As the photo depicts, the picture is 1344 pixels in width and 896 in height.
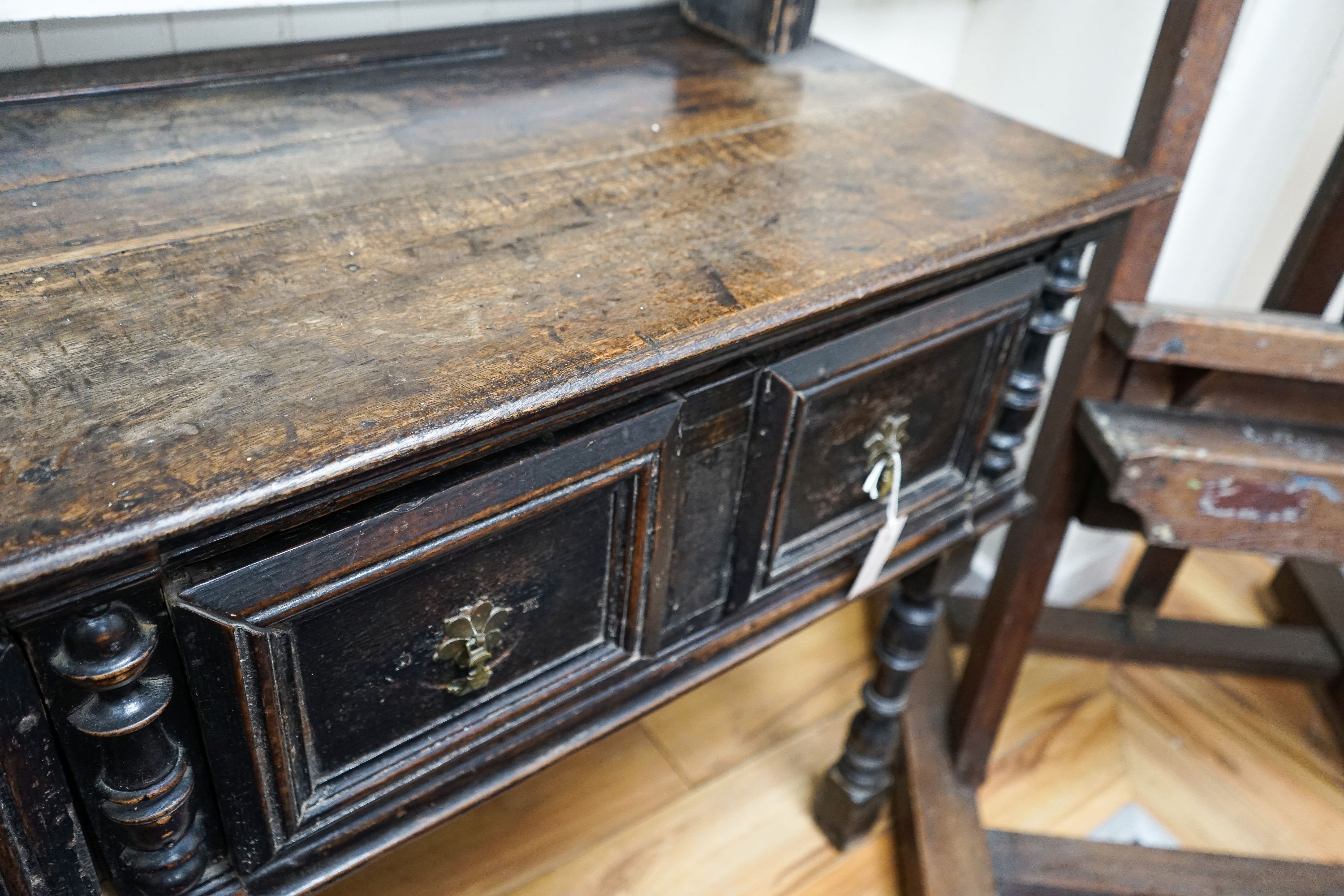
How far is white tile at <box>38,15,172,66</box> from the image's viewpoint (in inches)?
32.1

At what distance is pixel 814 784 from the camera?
131 centimetres

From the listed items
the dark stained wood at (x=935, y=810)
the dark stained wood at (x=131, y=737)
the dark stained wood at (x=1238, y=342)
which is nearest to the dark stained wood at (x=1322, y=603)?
the dark stained wood at (x=935, y=810)

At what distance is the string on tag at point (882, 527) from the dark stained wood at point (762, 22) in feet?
1.42

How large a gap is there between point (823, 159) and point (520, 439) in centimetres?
39

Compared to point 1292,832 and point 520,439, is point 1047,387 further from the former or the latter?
point 520,439

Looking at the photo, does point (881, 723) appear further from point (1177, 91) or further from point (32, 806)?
point (32, 806)

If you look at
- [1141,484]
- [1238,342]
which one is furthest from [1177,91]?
[1141,484]

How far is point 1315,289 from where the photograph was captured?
119 cm

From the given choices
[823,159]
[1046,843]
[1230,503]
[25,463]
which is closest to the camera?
[25,463]

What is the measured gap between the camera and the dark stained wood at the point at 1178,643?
1.41 meters

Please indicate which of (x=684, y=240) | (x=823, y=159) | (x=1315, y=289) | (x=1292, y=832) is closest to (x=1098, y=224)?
(x=823, y=159)

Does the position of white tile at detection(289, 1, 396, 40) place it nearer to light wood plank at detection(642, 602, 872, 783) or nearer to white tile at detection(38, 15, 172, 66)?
white tile at detection(38, 15, 172, 66)

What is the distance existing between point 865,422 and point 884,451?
0.04 metres

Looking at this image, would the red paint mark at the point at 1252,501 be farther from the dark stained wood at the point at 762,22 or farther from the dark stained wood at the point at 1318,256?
the dark stained wood at the point at 762,22
